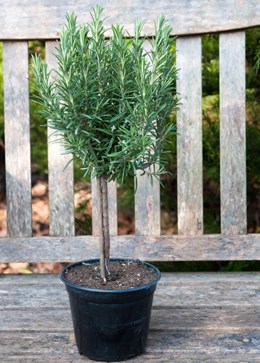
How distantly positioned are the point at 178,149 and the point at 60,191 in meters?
0.43

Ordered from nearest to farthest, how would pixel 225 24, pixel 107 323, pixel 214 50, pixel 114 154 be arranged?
pixel 114 154 → pixel 107 323 → pixel 225 24 → pixel 214 50

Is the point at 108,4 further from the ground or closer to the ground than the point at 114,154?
further from the ground

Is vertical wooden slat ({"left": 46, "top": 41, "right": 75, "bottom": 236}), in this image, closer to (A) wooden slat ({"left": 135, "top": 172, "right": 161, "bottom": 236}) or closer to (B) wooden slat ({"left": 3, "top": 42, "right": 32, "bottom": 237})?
(B) wooden slat ({"left": 3, "top": 42, "right": 32, "bottom": 237})

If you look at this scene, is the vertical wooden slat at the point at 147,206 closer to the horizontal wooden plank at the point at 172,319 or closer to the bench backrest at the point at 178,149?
the bench backrest at the point at 178,149

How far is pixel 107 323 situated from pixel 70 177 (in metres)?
0.79

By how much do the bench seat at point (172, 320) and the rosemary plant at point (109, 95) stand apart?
1.49 ft

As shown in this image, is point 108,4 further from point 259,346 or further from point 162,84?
point 259,346

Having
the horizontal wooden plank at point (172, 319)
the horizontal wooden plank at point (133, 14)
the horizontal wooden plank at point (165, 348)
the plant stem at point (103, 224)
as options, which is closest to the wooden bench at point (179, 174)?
the horizontal wooden plank at point (133, 14)

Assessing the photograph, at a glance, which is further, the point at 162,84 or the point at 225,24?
the point at 225,24

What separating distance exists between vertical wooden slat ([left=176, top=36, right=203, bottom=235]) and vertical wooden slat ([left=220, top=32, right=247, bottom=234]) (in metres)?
0.08

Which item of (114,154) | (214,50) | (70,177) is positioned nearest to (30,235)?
(70,177)

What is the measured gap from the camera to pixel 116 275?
67.1 inches

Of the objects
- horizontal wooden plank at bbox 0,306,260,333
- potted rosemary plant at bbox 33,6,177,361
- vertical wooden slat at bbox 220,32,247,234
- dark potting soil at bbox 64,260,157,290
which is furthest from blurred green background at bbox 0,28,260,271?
potted rosemary plant at bbox 33,6,177,361

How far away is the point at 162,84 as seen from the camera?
5.10 feet
